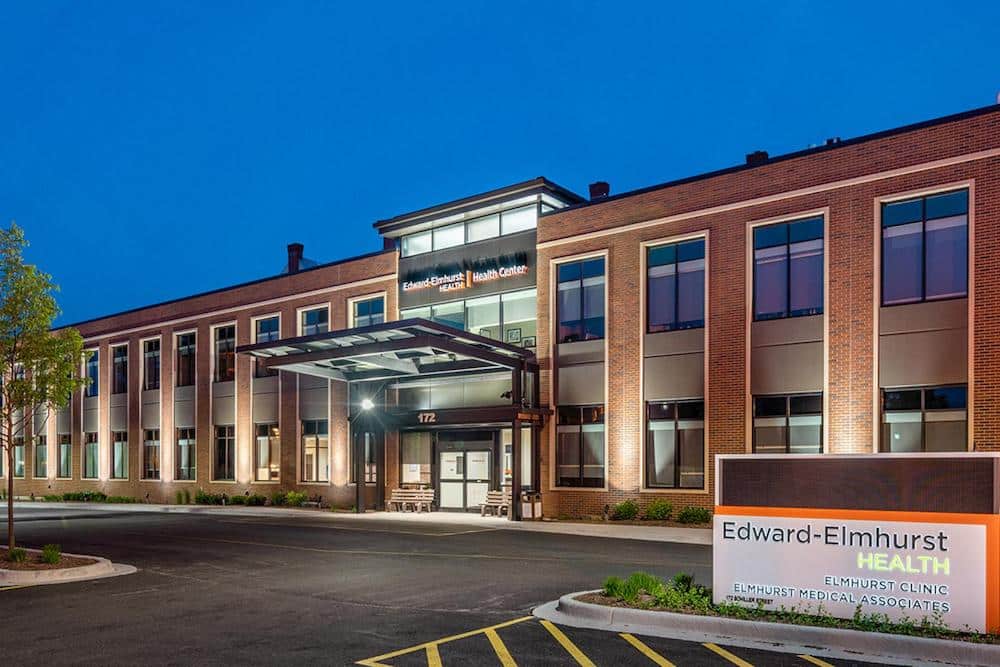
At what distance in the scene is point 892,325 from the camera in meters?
22.0

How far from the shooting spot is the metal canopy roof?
1007 inches

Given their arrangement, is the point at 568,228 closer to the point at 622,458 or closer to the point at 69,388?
the point at 622,458

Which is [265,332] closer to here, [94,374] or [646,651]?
[94,374]

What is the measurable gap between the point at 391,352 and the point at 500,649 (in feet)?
59.0

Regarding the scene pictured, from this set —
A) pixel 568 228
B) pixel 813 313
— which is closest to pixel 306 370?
pixel 568 228

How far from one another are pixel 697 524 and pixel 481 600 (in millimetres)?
13096

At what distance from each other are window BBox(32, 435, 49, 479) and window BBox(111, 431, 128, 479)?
7.57 meters

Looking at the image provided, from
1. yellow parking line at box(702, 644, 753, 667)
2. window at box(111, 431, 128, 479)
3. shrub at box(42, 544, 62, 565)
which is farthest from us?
window at box(111, 431, 128, 479)

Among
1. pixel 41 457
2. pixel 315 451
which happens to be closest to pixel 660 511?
pixel 315 451

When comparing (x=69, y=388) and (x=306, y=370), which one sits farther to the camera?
(x=306, y=370)

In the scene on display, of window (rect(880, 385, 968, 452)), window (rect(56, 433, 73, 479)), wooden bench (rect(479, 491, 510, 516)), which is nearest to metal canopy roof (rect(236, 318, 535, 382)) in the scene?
wooden bench (rect(479, 491, 510, 516))

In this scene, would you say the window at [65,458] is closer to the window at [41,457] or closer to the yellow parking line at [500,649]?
the window at [41,457]

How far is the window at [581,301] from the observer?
91.9 ft

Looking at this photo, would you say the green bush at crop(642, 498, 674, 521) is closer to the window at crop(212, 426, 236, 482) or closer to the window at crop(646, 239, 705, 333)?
the window at crop(646, 239, 705, 333)
